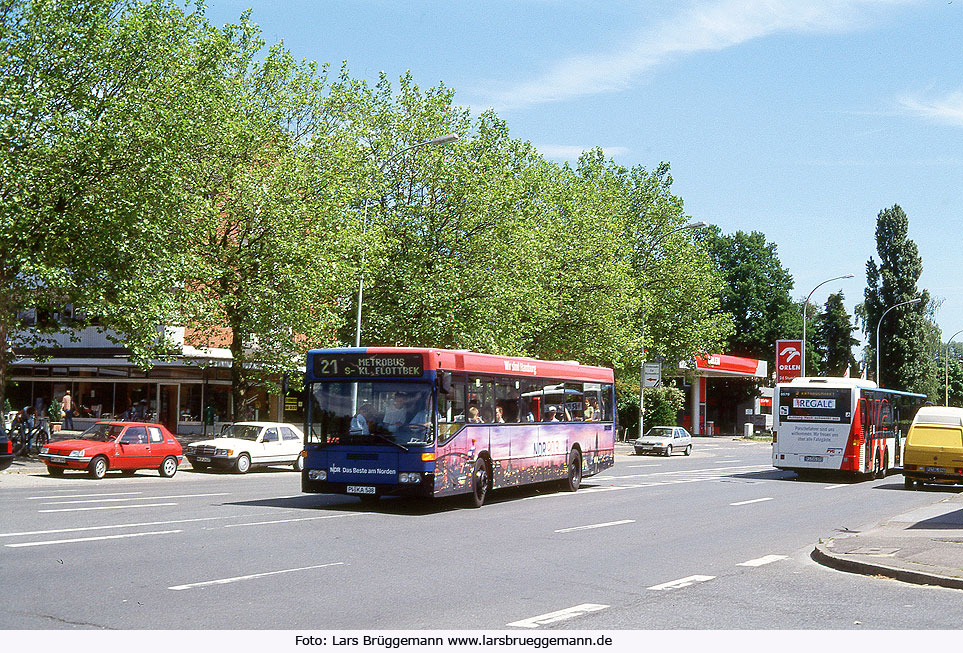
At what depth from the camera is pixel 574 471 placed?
24469 mm

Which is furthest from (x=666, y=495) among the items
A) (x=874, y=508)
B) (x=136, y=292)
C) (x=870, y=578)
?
(x=136, y=292)

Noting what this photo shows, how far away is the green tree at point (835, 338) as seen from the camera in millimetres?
102625

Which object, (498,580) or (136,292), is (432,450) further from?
(136,292)

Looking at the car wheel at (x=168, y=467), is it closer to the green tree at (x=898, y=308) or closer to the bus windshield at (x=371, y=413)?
the bus windshield at (x=371, y=413)

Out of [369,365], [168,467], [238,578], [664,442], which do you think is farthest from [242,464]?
[664,442]

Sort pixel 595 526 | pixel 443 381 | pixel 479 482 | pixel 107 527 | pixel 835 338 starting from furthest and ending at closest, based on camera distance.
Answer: pixel 835 338 → pixel 479 482 → pixel 443 381 → pixel 595 526 → pixel 107 527

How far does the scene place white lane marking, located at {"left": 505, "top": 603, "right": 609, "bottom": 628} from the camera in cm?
829

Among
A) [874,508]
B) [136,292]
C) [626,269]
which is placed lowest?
[874,508]

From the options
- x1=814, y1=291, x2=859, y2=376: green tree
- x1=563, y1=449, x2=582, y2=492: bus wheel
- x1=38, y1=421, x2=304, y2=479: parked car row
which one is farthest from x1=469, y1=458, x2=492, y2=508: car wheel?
x1=814, y1=291, x2=859, y2=376: green tree

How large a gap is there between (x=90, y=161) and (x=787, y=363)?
132 feet

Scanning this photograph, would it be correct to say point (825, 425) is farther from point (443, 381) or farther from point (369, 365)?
point (369, 365)

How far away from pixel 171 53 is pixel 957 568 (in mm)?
25248

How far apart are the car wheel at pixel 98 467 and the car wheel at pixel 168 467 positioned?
182 cm

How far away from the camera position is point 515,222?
4131 centimetres
